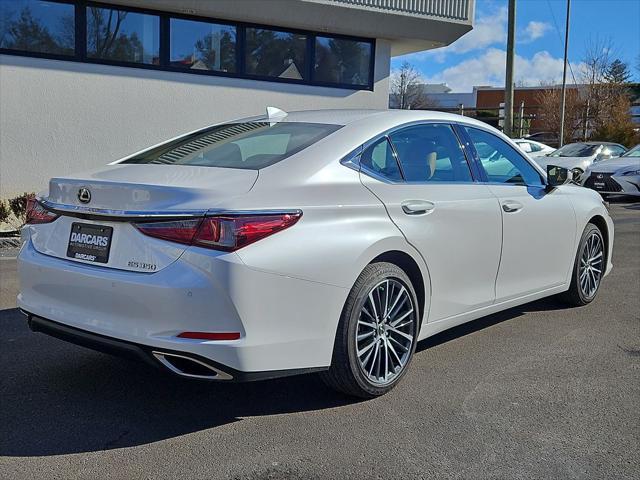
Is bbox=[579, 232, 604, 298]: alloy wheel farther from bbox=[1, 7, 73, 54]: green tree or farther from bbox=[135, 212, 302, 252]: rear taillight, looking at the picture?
bbox=[1, 7, 73, 54]: green tree

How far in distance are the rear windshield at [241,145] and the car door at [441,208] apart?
42cm

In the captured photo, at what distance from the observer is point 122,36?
10.9m

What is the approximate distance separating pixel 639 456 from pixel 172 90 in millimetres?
9662

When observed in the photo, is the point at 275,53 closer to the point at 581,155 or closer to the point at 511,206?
the point at 511,206

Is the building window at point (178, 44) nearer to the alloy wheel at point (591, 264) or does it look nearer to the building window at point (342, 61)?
the building window at point (342, 61)

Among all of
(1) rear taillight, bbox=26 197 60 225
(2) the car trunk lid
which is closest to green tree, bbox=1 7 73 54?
(1) rear taillight, bbox=26 197 60 225

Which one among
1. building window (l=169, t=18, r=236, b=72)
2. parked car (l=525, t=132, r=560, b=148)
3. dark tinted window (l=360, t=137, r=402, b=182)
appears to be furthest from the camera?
parked car (l=525, t=132, r=560, b=148)

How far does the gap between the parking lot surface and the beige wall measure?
6.21 meters

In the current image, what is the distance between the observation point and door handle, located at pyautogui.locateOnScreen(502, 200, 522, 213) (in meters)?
4.73

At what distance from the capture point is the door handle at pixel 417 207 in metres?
3.93

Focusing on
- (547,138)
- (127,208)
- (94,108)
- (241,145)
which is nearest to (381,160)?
(241,145)

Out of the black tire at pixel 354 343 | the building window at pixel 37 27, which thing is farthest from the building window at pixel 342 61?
the black tire at pixel 354 343

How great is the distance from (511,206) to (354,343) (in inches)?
72.7

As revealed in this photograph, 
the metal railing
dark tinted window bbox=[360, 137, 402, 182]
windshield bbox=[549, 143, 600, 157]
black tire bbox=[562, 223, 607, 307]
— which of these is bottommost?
black tire bbox=[562, 223, 607, 307]
